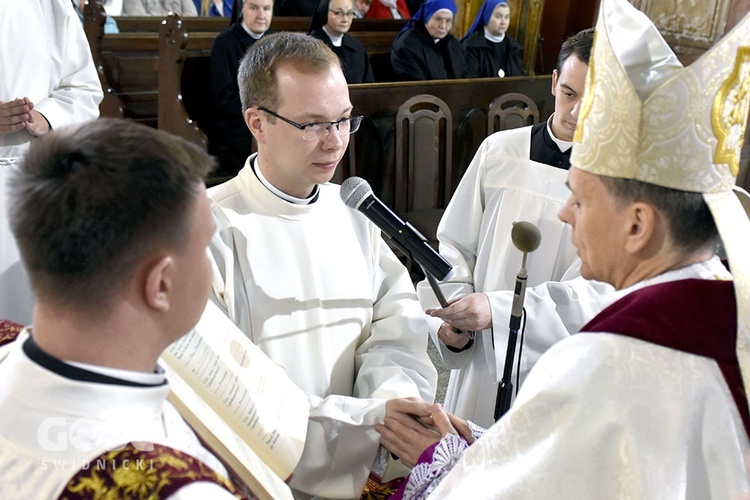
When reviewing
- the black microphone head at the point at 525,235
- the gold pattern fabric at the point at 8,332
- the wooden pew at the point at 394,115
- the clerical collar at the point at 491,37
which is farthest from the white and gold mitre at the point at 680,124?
the clerical collar at the point at 491,37

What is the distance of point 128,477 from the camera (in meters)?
0.92

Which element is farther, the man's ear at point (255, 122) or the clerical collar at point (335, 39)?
the clerical collar at point (335, 39)

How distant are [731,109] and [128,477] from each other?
4.04ft

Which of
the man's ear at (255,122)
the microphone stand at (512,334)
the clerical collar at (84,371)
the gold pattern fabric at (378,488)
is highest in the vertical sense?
the man's ear at (255,122)

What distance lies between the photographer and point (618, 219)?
1.32 m

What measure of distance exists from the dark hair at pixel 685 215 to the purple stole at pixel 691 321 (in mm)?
82

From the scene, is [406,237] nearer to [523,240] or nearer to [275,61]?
[523,240]

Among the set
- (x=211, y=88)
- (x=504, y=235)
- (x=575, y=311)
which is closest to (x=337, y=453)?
(x=575, y=311)

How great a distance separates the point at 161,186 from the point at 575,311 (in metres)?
1.64

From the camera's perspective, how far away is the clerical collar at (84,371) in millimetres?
948

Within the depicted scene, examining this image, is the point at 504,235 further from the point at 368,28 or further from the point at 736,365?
the point at 368,28

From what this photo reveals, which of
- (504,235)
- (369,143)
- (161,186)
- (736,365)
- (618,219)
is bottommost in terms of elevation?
(369,143)

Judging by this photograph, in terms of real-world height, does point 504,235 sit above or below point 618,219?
below

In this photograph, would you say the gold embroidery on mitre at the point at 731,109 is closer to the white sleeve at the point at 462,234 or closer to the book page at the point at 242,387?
the book page at the point at 242,387
